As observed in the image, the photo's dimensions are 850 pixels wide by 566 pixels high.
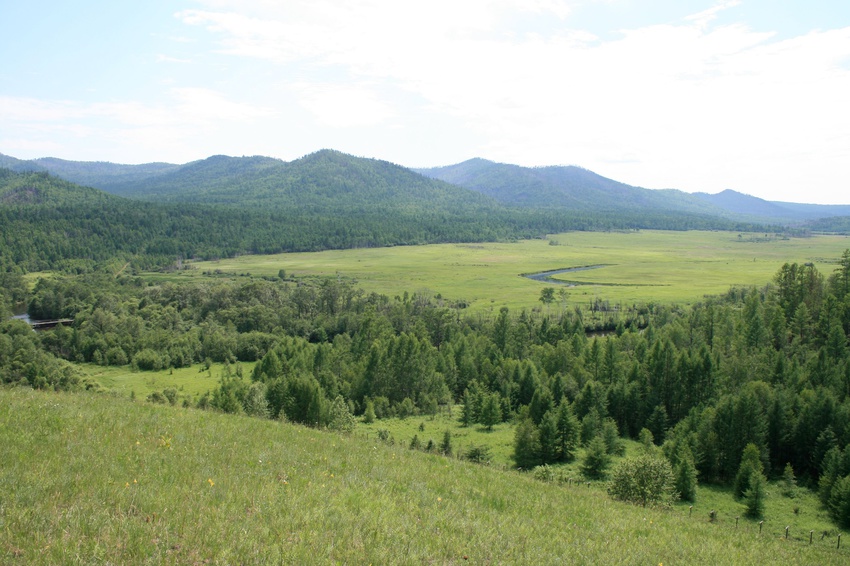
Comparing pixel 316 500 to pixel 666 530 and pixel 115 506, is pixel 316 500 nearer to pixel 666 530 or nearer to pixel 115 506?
pixel 115 506

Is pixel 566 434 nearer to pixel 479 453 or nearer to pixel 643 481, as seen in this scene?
pixel 479 453

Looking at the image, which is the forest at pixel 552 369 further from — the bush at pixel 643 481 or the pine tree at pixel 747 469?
the bush at pixel 643 481

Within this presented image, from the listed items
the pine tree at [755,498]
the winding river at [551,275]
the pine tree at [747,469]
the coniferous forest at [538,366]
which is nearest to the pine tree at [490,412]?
the coniferous forest at [538,366]

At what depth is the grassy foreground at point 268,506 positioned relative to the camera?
362 inches

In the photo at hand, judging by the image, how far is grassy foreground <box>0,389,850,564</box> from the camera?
9.20 meters

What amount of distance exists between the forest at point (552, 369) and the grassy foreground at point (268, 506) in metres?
16.6

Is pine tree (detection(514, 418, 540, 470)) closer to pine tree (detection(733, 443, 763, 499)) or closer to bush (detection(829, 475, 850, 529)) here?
pine tree (detection(733, 443, 763, 499))

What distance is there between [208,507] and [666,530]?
1353cm

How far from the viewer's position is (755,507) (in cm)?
3766

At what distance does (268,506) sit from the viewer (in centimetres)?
1126

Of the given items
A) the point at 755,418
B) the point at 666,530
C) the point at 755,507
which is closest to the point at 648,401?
the point at 755,418

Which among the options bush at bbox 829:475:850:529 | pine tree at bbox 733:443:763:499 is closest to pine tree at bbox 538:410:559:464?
pine tree at bbox 733:443:763:499

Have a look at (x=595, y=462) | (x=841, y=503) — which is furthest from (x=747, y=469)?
(x=595, y=462)

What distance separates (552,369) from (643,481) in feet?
125
